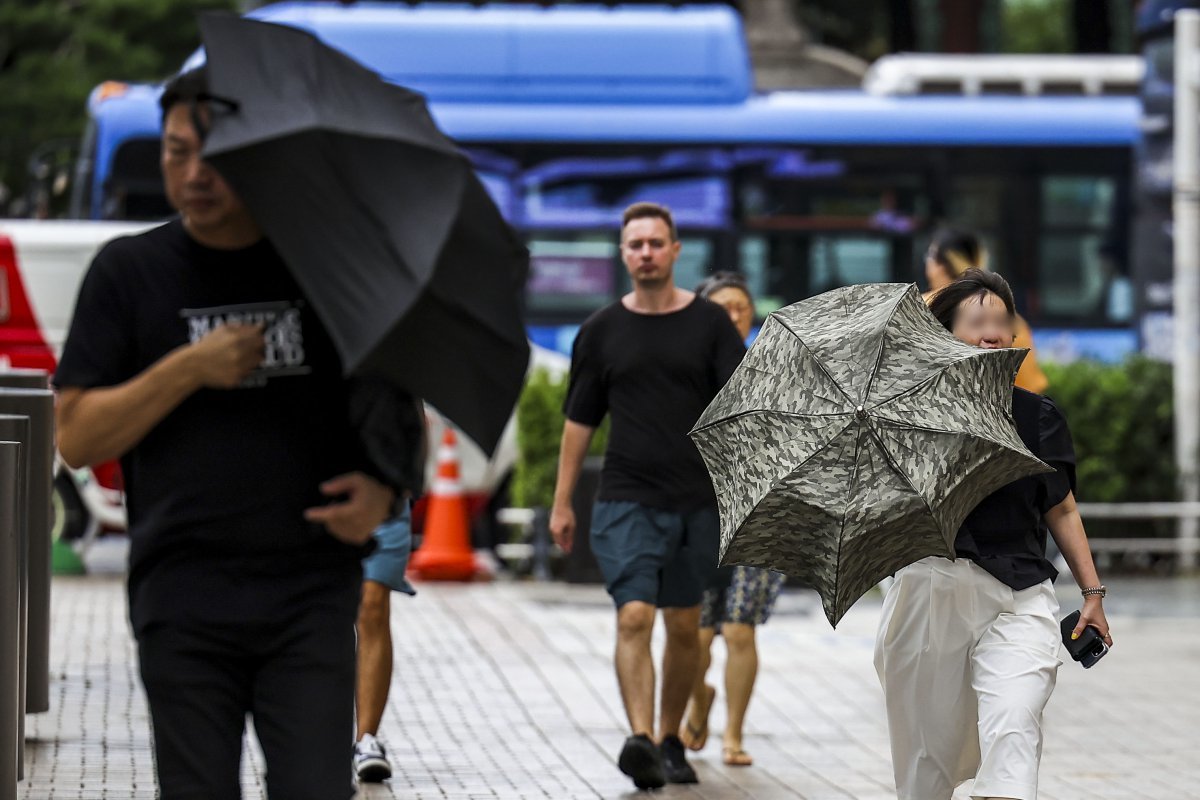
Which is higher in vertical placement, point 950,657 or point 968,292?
point 968,292

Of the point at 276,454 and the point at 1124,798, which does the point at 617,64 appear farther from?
the point at 276,454

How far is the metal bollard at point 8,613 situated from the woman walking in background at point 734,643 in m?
2.91

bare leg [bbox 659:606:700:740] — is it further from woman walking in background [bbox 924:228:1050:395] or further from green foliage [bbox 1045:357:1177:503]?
green foliage [bbox 1045:357:1177:503]

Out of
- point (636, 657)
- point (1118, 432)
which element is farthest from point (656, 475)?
point (1118, 432)

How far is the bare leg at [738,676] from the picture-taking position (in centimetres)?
799

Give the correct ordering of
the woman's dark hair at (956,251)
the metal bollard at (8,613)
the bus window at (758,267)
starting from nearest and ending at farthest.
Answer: the metal bollard at (8,613), the woman's dark hair at (956,251), the bus window at (758,267)

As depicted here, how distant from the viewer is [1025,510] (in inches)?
215

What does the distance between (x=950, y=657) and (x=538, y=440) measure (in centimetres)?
946

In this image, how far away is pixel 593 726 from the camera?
29.0 feet

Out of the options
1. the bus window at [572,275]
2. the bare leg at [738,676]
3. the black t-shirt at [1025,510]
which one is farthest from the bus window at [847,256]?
the black t-shirt at [1025,510]

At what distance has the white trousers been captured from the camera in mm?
5332

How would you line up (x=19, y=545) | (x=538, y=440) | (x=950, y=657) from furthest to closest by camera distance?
(x=538, y=440)
(x=19, y=545)
(x=950, y=657)

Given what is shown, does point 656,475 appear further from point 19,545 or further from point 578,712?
point 19,545

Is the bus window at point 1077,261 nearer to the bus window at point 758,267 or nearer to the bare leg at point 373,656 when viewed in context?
the bus window at point 758,267
